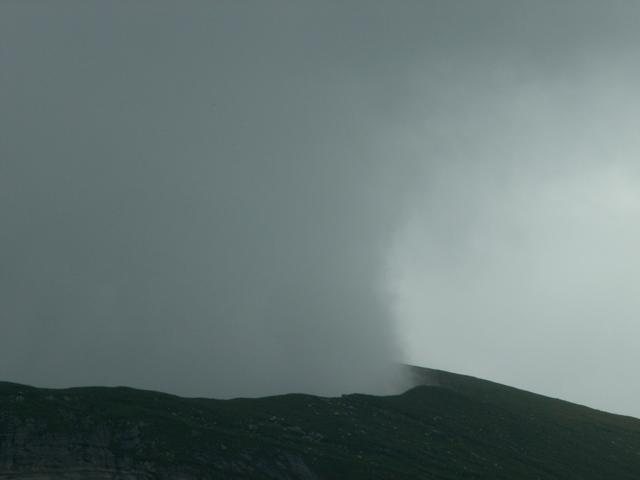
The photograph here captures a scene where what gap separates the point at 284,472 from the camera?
9788 cm

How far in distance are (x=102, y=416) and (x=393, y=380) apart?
9670cm

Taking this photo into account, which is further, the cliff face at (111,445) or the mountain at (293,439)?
the mountain at (293,439)

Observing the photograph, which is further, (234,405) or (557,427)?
(557,427)

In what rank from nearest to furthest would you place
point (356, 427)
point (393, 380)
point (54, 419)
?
point (54, 419)
point (356, 427)
point (393, 380)

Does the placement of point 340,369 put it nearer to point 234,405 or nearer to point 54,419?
point 234,405

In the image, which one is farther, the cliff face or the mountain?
the mountain

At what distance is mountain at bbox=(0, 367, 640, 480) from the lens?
9188 centimetres

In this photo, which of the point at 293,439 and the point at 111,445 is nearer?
the point at 111,445

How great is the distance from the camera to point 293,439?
110688 millimetres

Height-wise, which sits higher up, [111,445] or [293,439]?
[293,439]

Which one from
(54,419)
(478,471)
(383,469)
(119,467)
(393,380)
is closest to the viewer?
(119,467)

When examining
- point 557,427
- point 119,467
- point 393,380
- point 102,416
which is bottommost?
point 119,467

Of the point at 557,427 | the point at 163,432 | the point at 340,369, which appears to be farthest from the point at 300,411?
the point at 340,369

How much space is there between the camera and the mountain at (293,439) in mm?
91875
